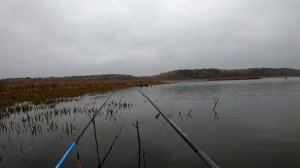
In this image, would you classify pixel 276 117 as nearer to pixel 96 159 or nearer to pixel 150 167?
pixel 150 167

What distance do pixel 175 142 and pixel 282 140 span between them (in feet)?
15.5

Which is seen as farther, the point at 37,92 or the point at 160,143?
the point at 37,92

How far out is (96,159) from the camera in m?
7.55

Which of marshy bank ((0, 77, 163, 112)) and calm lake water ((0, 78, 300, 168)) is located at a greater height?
marshy bank ((0, 77, 163, 112))

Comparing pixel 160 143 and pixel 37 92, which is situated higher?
pixel 37 92

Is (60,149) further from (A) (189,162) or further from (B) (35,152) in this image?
(A) (189,162)

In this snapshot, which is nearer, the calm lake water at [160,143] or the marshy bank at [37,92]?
the calm lake water at [160,143]

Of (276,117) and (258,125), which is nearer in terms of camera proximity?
(258,125)

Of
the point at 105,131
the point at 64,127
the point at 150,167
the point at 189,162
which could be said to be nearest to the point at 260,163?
the point at 189,162

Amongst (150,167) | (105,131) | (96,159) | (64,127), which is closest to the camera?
(150,167)

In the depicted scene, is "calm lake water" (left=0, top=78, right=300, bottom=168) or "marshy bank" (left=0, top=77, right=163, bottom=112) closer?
"calm lake water" (left=0, top=78, right=300, bottom=168)

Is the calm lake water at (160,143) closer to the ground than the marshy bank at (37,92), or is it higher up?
closer to the ground

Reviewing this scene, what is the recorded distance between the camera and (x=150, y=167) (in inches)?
266

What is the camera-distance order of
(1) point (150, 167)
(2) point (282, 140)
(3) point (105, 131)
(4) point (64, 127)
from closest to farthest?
(1) point (150, 167), (2) point (282, 140), (3) point (105, 131), (4) point (64, 127)
